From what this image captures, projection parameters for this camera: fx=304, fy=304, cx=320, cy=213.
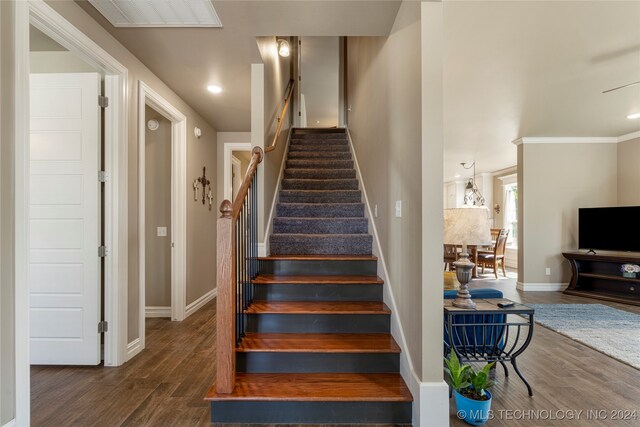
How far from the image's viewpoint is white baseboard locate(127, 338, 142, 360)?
2643mm

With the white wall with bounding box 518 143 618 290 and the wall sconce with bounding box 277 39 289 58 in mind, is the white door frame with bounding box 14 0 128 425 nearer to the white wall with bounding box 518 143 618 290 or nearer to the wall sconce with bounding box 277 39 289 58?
the wall sconce with bounding box 277 39 289 58

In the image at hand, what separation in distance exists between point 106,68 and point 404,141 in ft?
7.79

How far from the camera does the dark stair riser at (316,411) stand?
1.77 meters

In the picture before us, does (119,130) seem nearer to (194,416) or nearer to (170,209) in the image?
(170,209)

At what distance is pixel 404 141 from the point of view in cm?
200

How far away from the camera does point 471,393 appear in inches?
71.4

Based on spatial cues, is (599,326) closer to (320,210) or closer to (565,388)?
(565,388)

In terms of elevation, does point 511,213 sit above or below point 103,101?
below

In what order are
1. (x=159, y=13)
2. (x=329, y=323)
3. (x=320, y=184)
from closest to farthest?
(x=159, y=13) < (x=329, y=323) < (x=320, y=184)

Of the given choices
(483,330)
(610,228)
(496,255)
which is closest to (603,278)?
(610,228)

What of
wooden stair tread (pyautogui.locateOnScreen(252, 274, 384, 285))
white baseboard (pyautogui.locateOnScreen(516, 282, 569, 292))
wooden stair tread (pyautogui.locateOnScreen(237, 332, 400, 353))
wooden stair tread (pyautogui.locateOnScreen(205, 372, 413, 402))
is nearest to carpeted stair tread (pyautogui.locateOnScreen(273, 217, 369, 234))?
wooden stair tread (pyautogui.locateOnScreen(252, 274, 384, 285))

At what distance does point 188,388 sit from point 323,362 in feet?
3.33

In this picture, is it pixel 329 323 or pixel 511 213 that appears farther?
pixel 511 213
